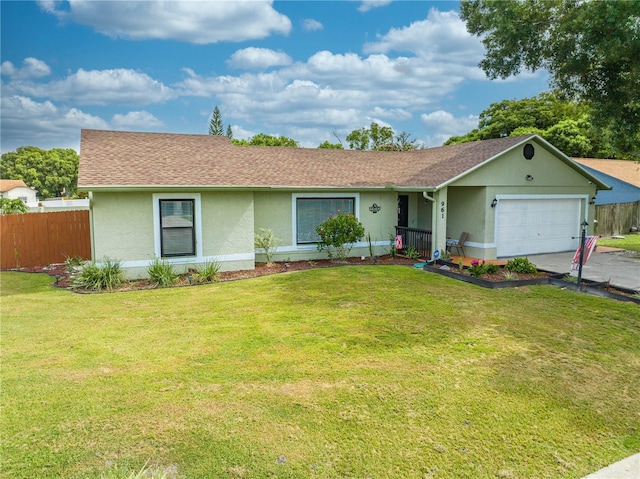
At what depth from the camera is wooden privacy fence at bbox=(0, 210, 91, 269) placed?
571 inches

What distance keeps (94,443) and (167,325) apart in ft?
12.7

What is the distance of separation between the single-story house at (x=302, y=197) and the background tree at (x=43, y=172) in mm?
69128

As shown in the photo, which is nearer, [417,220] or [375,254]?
[375,254]

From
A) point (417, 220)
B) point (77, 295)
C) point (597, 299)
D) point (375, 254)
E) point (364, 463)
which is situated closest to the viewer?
point (364, 463)

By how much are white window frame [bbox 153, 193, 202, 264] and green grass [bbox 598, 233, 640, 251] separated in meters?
17.2

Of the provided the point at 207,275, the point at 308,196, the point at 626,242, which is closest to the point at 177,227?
the point at 207,275

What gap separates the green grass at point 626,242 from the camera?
17.9 meters

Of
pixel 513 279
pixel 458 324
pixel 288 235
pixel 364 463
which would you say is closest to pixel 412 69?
pixel 288 235

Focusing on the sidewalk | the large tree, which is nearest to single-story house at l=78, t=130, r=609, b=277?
the large tree

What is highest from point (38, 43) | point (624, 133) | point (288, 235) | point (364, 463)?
point (38, 43)

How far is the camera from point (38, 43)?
532 inches

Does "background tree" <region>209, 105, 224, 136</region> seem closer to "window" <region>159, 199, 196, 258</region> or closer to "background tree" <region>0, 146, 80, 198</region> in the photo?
"background tree" <region>0, 146, 80, 198</region>

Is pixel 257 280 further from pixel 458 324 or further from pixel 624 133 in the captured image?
pixel 624 133

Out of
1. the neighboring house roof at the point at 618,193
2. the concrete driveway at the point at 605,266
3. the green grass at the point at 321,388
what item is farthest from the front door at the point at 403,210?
the neighboring house roof at the point at 618,193
